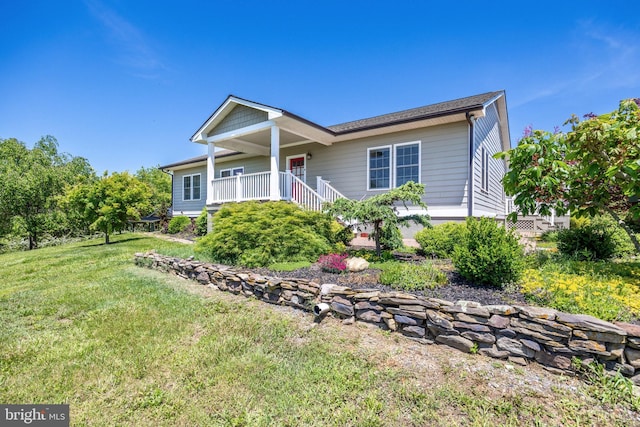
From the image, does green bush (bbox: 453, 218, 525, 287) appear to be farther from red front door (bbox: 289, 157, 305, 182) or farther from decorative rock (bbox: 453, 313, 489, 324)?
red front door (bbox: 289, 157, 305, 182)

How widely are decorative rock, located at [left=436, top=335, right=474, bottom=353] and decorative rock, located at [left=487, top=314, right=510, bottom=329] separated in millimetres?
283

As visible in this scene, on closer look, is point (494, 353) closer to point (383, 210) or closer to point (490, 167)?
point (383, 210)

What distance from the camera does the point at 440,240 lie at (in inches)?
239

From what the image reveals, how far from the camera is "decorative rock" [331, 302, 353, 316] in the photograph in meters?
3.70

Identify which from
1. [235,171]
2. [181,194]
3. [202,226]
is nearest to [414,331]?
[202,226]

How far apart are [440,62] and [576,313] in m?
11.6

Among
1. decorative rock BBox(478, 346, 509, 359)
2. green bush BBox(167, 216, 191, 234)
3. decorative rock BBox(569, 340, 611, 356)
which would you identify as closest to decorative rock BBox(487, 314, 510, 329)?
decorative rock BBox(478, 346, 509, 359)

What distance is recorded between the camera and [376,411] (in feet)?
7.07

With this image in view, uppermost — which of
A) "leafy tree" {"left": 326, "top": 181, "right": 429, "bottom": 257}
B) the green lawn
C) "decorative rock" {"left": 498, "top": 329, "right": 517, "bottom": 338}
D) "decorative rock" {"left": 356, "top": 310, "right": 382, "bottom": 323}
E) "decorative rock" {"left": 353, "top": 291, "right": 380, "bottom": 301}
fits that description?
"leafy tree" {"left": 326, "top": 181, "right": 429, "bottom": 257}

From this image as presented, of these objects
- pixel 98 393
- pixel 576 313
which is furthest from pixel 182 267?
pixel 576 313

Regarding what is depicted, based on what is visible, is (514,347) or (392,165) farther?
(392,165)

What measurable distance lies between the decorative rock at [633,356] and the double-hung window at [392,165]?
7.28m

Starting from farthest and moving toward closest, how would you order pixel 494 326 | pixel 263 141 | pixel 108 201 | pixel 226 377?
pixel 263 141 < pixel 108 201 < pixel 494 326 < pixel 226 377

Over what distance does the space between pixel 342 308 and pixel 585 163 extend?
3.56 meters
